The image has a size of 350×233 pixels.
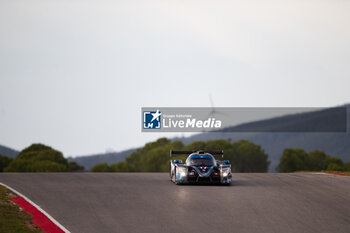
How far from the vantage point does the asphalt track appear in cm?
1448

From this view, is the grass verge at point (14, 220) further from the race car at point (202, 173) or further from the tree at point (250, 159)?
the tree at point (250, 159)

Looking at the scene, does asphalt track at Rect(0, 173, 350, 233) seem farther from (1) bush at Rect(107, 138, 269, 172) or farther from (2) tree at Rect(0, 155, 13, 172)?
(1) bush at Rect(107, 138, 269, 172)

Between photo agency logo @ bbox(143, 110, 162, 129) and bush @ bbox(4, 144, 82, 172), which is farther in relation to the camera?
bush @ bbox(4, 144, 82, 172)

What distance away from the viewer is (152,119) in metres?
55.7

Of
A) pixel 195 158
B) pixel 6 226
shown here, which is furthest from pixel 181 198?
pixel 6 226

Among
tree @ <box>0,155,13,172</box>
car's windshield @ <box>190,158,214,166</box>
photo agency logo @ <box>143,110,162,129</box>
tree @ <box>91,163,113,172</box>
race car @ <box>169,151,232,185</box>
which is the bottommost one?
tree @ <box>91,163,113,172</box>

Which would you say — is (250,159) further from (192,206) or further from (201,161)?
(192,206)

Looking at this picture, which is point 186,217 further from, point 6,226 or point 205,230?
point 6,226

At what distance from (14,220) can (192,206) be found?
6.31 metres

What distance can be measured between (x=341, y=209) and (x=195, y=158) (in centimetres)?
893

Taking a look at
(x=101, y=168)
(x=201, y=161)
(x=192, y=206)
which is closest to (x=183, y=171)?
(x=201, y=161)

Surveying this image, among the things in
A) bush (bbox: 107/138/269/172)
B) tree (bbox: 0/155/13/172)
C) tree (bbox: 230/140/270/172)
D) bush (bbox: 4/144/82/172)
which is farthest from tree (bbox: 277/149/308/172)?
tree (bbox: 0/155/13/172)

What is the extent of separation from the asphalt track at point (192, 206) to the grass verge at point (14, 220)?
3.05 ft

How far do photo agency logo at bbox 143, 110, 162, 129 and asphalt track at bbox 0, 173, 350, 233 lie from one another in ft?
87.5
